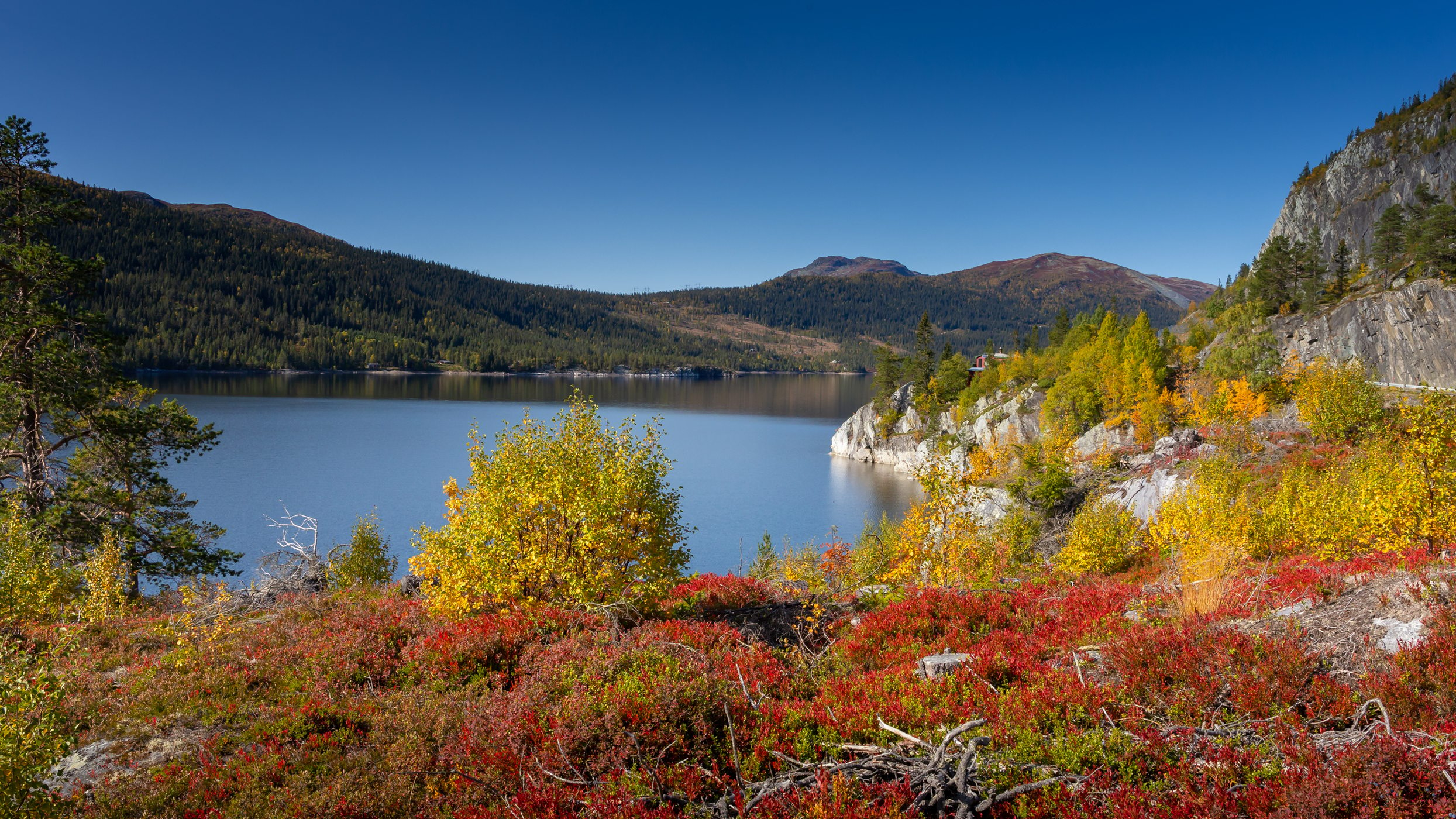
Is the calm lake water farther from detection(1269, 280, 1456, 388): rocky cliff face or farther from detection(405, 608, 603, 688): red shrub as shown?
detection(1269, 280, 1456, 388): rocky cliff face

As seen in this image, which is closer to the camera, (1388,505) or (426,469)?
(1388,505)

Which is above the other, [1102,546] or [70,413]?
[70,413]

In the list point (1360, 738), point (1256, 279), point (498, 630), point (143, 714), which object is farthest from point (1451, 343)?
point (143, 714)

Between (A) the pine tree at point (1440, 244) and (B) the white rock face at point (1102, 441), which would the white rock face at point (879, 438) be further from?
(A) the pine tree at point (1440, 244)

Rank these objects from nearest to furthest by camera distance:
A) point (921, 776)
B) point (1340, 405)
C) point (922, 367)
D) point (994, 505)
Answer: point (921, 776) < point (1340, 405) < point (994, 505) < point (922, 367)

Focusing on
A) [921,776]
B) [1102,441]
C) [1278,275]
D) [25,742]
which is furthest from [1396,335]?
[25,742]

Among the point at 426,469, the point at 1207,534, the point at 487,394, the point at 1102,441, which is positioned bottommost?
the point at 426,469

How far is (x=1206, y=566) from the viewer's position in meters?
10.9

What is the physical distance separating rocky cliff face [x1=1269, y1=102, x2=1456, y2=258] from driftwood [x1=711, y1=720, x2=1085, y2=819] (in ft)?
331

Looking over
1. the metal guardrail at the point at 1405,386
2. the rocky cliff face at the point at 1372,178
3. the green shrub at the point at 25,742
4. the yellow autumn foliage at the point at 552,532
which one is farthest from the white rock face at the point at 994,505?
the rocky cliff face at the point at 1372,178

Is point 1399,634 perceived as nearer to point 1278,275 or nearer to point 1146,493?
point 1146,493

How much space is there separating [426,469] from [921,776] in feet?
224

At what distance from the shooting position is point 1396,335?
5122 cm

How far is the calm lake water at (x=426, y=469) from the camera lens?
47.2 metres
